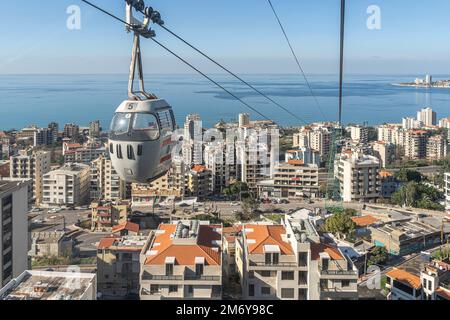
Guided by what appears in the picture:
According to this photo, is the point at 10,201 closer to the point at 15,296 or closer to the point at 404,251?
the point at 15,296

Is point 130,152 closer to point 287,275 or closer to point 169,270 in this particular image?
point 169,270

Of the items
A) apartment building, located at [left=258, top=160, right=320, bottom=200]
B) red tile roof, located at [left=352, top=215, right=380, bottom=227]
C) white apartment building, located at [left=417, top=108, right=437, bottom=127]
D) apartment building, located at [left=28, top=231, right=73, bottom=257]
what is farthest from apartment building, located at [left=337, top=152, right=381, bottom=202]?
white apartment building, located at [left=417, top=108, right=437, bottom=127]

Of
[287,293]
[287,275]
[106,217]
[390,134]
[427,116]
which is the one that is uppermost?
[427,116]

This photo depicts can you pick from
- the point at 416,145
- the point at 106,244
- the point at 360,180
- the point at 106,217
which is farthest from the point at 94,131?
the point at 106,244

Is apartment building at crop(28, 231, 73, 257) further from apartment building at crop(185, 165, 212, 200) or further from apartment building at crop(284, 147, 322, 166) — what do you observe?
apartment building at crop(284, 147, 322, 166)

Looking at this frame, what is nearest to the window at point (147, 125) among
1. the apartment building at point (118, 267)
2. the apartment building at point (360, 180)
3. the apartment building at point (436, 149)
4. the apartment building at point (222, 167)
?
the apartment building at point (118, 267)
